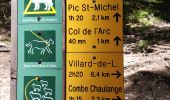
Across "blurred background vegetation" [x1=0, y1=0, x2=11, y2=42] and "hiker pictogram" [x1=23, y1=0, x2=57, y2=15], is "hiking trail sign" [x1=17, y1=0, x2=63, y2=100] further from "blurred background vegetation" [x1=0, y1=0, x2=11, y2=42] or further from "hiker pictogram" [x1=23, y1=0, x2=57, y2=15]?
"blurred background vegetation" [x1=0, y1=0, x2=11, y2=42]

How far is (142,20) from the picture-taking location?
14805 mm

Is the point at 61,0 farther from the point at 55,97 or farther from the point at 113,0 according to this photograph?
the point at 55,97

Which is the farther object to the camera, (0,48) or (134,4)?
(134,4)

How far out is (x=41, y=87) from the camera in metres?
3.91

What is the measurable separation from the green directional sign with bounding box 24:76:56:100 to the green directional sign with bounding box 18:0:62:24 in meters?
0.53

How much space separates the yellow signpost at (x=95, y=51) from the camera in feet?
12.5

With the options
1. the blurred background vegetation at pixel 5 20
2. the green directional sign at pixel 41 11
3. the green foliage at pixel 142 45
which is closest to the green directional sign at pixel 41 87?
the green directional sign at pixel 41 11

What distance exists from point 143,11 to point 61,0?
1182cm

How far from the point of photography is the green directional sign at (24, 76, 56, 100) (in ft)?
12.8

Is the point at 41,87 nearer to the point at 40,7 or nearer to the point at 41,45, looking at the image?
the point at 41,45

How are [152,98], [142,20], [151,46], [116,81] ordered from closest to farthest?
[116,81]
[152,98]
[151,46]
[142,20]

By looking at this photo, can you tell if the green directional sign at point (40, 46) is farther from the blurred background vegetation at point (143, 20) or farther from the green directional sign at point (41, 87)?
the blurred background vegetation at point (143, 20)

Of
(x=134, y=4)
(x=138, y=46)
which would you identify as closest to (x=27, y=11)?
(x=138, y=46)

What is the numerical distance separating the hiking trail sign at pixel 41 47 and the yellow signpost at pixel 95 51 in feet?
0.33
